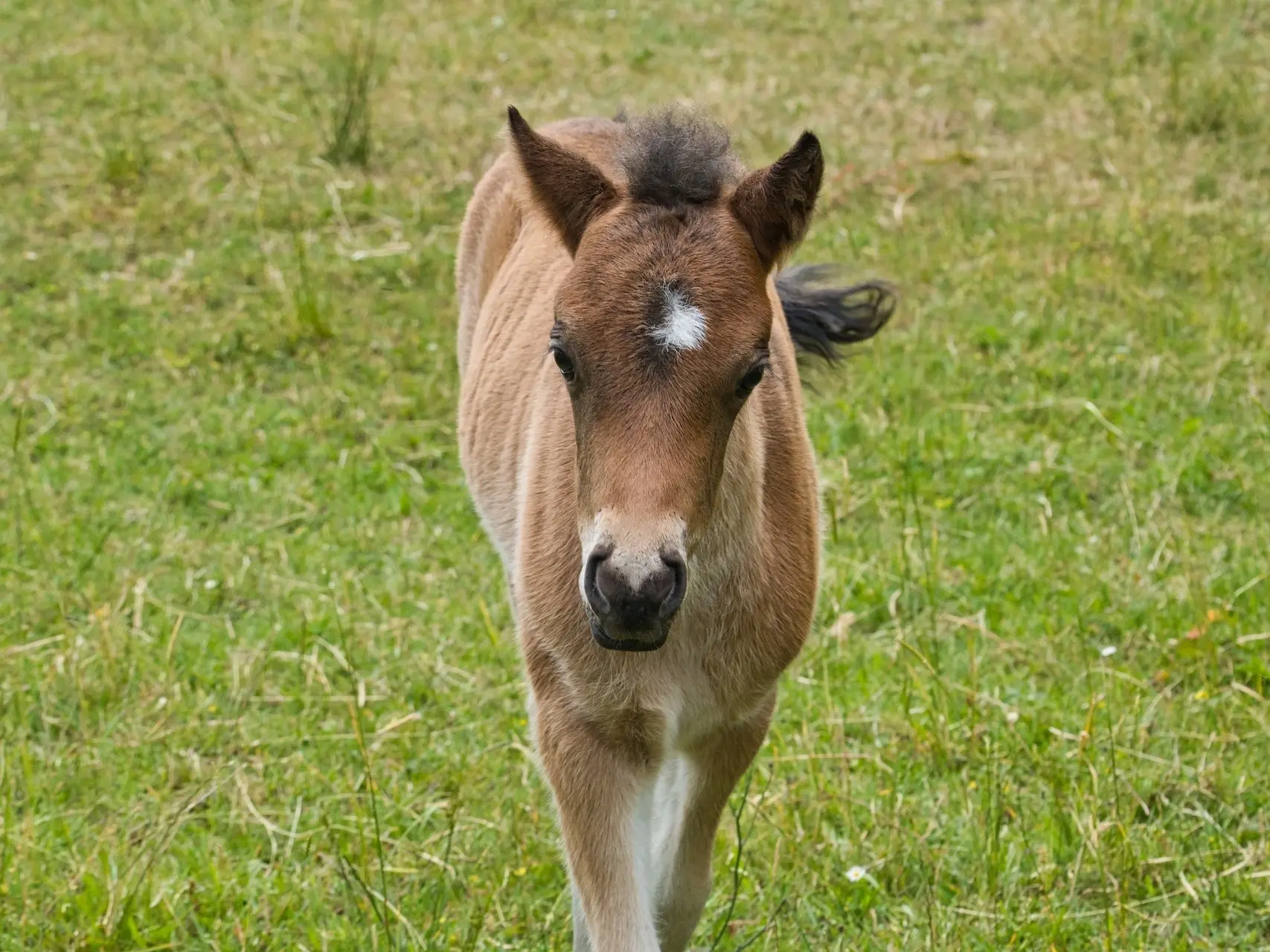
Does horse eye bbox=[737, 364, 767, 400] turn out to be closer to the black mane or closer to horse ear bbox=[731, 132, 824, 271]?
horse ear bbox=[731, 132, 824, 271]

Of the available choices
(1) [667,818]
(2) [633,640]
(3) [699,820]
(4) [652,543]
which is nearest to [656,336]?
(4) [652,543]

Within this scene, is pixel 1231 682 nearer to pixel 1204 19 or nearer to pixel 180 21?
pixel 1204 19

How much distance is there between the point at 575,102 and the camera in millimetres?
9578

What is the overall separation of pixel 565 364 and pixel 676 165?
0.50m

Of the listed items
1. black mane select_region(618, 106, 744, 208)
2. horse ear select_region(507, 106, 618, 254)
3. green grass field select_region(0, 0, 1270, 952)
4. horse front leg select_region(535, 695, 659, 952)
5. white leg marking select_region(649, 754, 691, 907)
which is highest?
black mane select_region(618, 106, 744, 208)

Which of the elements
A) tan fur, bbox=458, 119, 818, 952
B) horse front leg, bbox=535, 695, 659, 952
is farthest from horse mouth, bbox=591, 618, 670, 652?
horse front leg, bbox=535, 695, 659, 952

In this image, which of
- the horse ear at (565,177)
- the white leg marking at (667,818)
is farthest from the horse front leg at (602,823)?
the horse ear at (565,177)

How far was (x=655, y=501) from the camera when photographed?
2762mm

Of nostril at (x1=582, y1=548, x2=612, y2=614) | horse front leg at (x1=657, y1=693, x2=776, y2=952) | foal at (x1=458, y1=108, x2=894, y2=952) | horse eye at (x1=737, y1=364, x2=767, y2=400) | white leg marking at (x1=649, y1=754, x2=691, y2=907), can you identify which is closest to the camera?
nostril at (x1=582, y1=548, x2=612, y2=614)

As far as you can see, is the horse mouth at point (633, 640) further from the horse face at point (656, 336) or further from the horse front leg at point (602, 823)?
the horse front leg at point (602, 823)

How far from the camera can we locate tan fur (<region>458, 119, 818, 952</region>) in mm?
2857

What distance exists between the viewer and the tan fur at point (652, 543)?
286cm

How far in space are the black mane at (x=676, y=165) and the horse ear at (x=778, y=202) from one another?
0.07 metres

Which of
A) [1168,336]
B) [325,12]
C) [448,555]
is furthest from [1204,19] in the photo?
[448,555]
